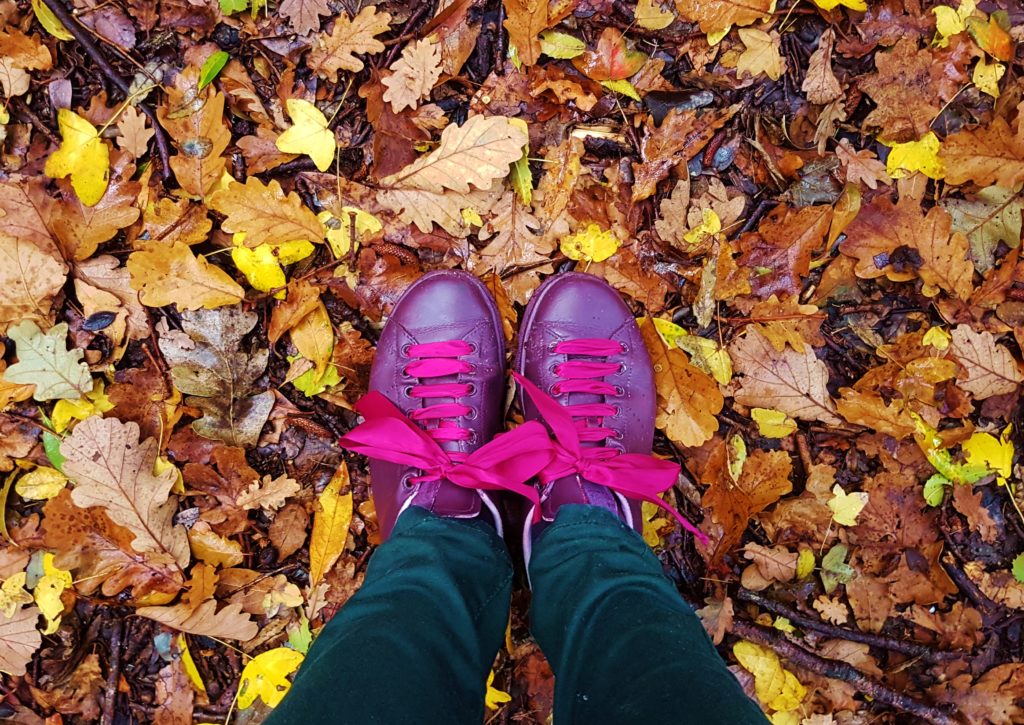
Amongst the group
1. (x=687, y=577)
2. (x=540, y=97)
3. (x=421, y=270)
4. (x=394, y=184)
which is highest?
(x=540, y=97)

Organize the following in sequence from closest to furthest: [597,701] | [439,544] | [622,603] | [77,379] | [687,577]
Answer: [597,701]
[622,603]
[439,544]
[77,379]
[687,577]

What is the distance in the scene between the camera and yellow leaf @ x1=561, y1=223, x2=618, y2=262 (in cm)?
200

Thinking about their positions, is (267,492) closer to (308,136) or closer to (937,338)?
(308,136)

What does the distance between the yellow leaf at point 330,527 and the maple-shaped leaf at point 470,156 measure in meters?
0.95

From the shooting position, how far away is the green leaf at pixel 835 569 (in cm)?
203

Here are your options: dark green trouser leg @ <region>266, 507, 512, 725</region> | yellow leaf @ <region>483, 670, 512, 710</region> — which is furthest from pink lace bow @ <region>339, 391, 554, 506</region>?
yellow leaf @ <region>483, 670, 512, 710</region>

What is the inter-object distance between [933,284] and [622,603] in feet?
4.89

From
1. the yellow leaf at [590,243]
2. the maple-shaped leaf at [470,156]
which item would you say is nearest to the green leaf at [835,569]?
the yellow leaf at [590,243]

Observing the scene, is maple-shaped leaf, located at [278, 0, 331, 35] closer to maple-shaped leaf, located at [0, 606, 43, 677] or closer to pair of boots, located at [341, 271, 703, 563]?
pair of boots, located at [341, 271, 703, 563]

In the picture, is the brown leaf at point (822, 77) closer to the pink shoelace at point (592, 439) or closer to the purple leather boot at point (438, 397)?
the pink shoelace at point (592, 439)

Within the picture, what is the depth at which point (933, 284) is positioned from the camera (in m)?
1.99

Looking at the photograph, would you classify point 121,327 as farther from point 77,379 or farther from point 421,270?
point 421,270

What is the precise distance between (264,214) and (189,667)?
1.44 meters

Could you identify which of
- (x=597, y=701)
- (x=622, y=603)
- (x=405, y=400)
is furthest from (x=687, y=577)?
(x=405, y=400)
